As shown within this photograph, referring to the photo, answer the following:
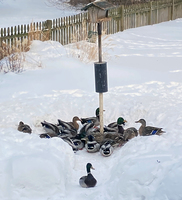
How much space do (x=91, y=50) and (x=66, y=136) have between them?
5.53 m

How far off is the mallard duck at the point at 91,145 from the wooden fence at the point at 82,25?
565 centimetres

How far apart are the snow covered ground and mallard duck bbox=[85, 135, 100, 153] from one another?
0.11m

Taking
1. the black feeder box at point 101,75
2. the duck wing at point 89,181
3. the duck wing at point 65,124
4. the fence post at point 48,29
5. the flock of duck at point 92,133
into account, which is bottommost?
the duck wing at point 89,181

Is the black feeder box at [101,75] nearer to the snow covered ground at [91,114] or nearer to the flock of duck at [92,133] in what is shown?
the flock of duck at [92,133]

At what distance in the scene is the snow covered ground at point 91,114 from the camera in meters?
6.29

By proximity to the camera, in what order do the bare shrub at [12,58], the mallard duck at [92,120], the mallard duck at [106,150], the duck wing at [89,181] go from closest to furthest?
the duck wing at [89,181]
the mallard duck at [106,150]
the mallard duck at [92,120]
the bare shrub at [12,58]

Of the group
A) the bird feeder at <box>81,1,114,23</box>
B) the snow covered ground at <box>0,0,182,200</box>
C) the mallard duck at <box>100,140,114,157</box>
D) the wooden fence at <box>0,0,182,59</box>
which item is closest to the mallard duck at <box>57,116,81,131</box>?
the snow covered ground at <box>0,0,182,200</box>

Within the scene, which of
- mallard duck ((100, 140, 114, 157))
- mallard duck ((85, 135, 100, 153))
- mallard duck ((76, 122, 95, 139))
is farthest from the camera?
mallard duck ((76, 122, 95, 139))

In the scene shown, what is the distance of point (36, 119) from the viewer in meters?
10.3

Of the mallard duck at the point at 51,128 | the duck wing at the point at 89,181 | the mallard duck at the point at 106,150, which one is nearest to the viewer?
the duck wing at the point at 89,181

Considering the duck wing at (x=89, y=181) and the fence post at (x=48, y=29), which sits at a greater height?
the fence post at (x=48, y=29)

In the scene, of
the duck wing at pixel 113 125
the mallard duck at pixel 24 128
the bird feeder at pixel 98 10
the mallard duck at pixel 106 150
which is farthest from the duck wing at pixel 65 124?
the bird feeder at pixel 98 10

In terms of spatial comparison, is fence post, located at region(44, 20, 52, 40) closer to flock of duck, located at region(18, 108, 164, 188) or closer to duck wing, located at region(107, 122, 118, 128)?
flock of duck, located at region(18, 108, 164, 188)

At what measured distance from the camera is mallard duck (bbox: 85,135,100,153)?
8984 millimetres
